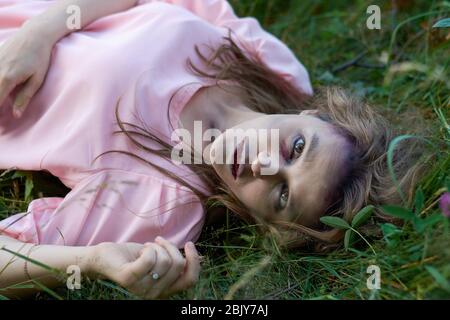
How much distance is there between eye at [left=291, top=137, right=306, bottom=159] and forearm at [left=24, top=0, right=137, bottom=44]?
2.59 feet

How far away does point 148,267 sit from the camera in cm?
139

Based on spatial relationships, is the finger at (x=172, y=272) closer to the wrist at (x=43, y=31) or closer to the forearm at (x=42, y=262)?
the forearm at (x=42, y=262)

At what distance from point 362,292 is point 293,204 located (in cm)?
37

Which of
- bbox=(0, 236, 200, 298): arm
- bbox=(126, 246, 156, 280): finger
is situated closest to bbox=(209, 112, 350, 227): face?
bbox=(0, 236, 200, 298): arm

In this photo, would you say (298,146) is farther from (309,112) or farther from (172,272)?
(172,272)

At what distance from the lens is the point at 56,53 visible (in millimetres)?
1909

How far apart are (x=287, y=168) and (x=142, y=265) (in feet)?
1.70

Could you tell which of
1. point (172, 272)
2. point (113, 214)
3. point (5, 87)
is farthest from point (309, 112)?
point (5, 87)

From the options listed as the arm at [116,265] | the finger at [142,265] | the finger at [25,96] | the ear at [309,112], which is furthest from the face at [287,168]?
the finger at [25,96]

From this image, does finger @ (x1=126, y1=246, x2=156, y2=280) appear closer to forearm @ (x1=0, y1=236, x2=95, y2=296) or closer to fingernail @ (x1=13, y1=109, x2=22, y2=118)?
forearm @ (x1=0, y1=236, x2=95, y2=296)

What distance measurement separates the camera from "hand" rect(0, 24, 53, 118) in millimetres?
1807
